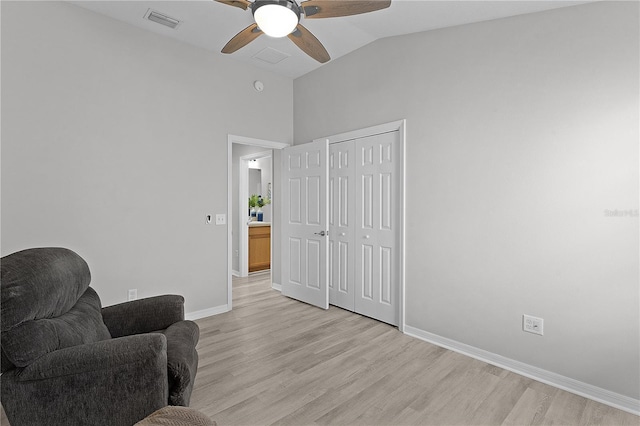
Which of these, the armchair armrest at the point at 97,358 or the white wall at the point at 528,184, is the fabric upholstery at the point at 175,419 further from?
the white wall at the point at 528,184

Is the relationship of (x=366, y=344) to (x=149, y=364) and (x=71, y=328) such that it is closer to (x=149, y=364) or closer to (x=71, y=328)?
(x=149, y=364)

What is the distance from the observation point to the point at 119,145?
3.12m

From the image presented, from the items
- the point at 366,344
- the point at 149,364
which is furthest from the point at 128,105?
the point at 366,344

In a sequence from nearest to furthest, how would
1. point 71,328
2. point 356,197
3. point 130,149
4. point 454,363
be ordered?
point 71,328, point 454,363, point 130,149, point 356,197

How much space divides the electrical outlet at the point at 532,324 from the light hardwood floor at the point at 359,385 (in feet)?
1.14

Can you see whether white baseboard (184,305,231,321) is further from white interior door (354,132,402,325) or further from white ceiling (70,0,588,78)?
white ceiling (70,0,588,78)

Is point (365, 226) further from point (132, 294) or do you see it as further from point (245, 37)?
point (132, 294)

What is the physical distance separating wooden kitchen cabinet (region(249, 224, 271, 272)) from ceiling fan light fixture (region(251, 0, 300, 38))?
4225mm

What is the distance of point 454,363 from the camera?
264cm

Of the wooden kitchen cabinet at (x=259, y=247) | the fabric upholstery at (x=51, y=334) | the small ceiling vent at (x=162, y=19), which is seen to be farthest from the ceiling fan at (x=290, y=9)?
the wooden kitchen cabinet at (x=259, y=247)

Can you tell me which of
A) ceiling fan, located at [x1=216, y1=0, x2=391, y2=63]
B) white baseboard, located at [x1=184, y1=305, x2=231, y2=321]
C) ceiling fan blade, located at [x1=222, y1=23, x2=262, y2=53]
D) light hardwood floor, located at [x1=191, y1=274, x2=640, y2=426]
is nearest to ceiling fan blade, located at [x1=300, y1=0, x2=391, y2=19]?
ceiling fan, located at [x1=216, y1=0, x2=391, y2=63]

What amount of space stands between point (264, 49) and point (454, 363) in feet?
11.6

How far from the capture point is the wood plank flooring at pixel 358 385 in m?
1.98

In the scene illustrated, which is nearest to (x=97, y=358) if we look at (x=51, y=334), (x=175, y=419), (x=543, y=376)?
(x=51, y=334)
